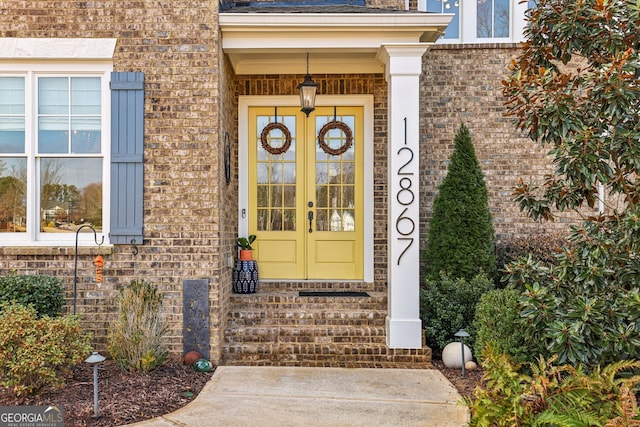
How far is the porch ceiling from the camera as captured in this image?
5547 mm

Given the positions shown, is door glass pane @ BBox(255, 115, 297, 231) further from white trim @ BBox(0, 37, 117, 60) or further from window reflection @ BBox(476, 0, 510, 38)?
window reflection @ BBox(476, 0, 510, 38)

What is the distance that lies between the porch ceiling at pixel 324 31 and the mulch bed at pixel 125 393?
11.6 ft

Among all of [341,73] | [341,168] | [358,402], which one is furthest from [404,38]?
[358,402]

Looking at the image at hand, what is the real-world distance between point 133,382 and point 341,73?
4547 mm

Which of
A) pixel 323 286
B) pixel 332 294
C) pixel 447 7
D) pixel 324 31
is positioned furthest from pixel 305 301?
pixel 447 7

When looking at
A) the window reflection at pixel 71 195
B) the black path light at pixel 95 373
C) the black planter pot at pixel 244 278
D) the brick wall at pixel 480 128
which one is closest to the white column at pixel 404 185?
the brick wall at pixel 480 128

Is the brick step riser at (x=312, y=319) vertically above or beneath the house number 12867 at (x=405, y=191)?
beneath

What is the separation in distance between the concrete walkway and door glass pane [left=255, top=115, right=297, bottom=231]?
232cm

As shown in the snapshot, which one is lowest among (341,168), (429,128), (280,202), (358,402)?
(358,402)

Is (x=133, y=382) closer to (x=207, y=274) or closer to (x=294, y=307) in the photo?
(x=207, y=274)

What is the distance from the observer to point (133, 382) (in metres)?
4.59

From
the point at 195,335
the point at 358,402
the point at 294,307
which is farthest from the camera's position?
the point at 294,307

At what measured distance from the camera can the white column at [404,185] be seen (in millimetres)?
5578

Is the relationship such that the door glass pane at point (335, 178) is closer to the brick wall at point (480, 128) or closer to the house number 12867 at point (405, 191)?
the brick wall at point (480, 128)
